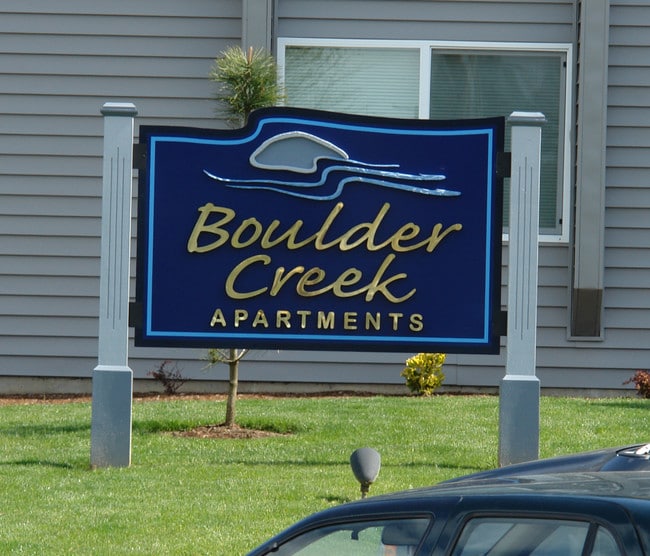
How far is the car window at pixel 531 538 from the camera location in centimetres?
279

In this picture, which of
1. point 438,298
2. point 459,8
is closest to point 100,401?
point 438,298

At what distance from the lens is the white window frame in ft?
42.0

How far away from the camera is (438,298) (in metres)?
9.01

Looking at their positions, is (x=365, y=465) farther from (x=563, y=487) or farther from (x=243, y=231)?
(x=243, y=231)

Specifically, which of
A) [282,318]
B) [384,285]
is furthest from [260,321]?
[384,285]

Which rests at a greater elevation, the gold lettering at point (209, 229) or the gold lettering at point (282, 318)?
the gold lettering at point (209, 229)

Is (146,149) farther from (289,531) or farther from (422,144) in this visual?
(289,531)

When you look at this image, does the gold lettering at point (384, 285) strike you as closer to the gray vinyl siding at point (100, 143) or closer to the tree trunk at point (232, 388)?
the tree trunk at point (232, 388)

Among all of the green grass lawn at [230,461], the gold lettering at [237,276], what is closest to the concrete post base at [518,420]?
the green grass lawn at [230,461]

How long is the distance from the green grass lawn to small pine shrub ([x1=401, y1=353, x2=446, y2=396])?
54 centimetres

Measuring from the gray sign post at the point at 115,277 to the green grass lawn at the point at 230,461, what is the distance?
53 cm

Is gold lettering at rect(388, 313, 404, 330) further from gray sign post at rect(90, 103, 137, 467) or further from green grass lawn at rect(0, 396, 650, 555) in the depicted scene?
gray sign post at rect(90, 103, 137, 467)

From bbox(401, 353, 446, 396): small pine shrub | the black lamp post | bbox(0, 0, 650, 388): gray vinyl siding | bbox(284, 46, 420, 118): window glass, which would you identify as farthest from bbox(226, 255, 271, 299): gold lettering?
bbox(284, 46, 420, 118): window glass

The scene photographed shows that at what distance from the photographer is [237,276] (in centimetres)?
899
